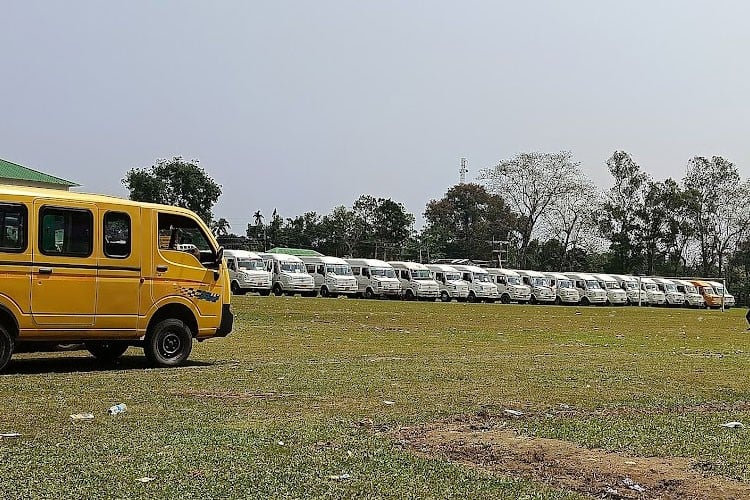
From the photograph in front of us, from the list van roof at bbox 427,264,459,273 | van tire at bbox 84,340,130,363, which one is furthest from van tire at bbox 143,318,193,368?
van roof at bbox 427,264,459,273

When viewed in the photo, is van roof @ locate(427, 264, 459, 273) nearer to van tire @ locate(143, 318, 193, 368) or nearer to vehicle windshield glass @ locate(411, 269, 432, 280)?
vehicle windshield glass @ locate(411, 269, 432, 280)

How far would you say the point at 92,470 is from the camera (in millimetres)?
6816

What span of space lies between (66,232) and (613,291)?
5992 cm

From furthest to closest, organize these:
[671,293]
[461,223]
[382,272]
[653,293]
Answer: [461,223]
[671,293]
[653,293]
[382,272]

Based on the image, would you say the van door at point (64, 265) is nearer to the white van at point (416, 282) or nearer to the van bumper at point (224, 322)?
the van bumper at point (224, 322)

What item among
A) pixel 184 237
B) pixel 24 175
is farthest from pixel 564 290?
pixel 184 237

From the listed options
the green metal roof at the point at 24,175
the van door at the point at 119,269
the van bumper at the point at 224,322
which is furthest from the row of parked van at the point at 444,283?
the van door at the point at 119,269

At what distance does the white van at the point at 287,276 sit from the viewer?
55250 mm

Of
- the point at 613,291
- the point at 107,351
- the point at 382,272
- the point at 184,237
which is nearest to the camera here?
the point at 184,237

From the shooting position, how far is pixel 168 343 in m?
14.8

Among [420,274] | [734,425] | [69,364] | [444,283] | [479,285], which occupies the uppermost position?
[420,274]

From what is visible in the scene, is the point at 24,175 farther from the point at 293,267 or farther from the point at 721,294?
the point at 721,294

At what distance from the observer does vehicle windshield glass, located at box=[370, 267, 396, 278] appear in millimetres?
60981

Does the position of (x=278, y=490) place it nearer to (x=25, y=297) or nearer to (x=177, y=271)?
(x=25, y=297)
